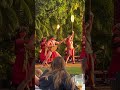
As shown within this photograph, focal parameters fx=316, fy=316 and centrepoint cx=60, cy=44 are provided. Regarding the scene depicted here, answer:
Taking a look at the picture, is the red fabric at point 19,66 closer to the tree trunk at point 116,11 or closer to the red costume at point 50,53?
the red costume at point 50,53

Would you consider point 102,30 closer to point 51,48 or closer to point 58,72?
point 51,48

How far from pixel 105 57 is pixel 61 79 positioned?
1317mm

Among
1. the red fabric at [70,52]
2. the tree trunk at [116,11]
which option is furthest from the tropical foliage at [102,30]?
the red fabric at [70,52]

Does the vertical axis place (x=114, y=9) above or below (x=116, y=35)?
above

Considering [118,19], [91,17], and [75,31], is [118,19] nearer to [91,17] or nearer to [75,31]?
[91,17]

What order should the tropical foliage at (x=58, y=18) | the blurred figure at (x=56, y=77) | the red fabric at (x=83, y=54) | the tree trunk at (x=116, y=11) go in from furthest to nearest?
the tropical foliage at (x=58, y=18) < the red fabric at (x=83, y=54) < the tree trunk at (x=116, y=11) < the blurred figure at (x=56, y=77)

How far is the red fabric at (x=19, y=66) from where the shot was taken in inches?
243

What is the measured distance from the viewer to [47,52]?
6.62 metres

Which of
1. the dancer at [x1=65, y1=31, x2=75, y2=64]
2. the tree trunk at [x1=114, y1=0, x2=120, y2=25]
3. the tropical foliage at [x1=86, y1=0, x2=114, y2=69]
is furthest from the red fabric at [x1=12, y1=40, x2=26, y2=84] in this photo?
the tree trunk at [x1=114, y1=0, x2=120, y2=25]

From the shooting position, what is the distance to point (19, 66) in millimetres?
6242

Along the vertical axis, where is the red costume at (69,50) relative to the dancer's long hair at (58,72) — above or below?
above

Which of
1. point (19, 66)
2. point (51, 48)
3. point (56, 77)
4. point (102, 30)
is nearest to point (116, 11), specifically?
point (102, 30)

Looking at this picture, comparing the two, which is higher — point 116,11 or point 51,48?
point 116,11

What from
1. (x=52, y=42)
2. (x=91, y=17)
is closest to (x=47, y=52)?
(x=52, y=42)
